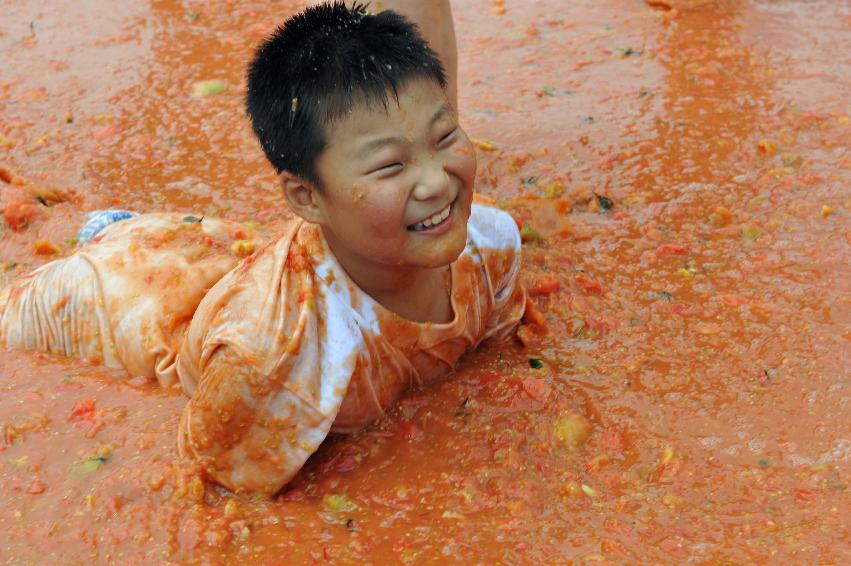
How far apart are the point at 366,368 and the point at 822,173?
2.30 metres

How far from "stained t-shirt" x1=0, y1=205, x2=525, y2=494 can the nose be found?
0.38 meters

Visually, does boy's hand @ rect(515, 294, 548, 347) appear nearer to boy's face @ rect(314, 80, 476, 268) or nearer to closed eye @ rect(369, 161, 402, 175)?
boy's face @ rect(314, 80, 476, 268)

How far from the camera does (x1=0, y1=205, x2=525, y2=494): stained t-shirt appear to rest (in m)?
2.59

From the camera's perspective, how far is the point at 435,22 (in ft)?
11.4

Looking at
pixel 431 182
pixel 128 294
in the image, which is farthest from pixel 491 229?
pixel 128 294

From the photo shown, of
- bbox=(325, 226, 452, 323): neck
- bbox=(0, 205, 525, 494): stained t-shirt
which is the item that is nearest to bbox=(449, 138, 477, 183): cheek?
bbox=(325, 226, 452, 323): neck

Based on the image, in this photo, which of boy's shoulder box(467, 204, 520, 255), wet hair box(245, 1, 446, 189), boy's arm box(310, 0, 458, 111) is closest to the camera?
wet hair box(245, 1, 446, 189)

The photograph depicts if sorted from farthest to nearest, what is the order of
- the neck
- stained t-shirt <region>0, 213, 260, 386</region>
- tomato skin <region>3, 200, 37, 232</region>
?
tomato skin <region>3, 200, 37, 232</region>
stained t-shirt <region>0, 213, 260, 386</region>
the neck

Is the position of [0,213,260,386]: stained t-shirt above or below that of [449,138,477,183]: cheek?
below

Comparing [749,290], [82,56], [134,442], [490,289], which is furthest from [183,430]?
[82,56]

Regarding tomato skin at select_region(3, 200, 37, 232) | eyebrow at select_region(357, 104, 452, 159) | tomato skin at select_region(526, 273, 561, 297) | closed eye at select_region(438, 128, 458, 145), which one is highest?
eyebrow at select_region(357, 104, 452, 159)

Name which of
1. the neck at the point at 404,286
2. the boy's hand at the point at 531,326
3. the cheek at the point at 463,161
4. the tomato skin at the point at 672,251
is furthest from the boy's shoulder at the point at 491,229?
the tomato skin at the point at 672,251

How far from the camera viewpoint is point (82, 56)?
19.3ft

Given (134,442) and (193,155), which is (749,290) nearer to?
(134,442)
